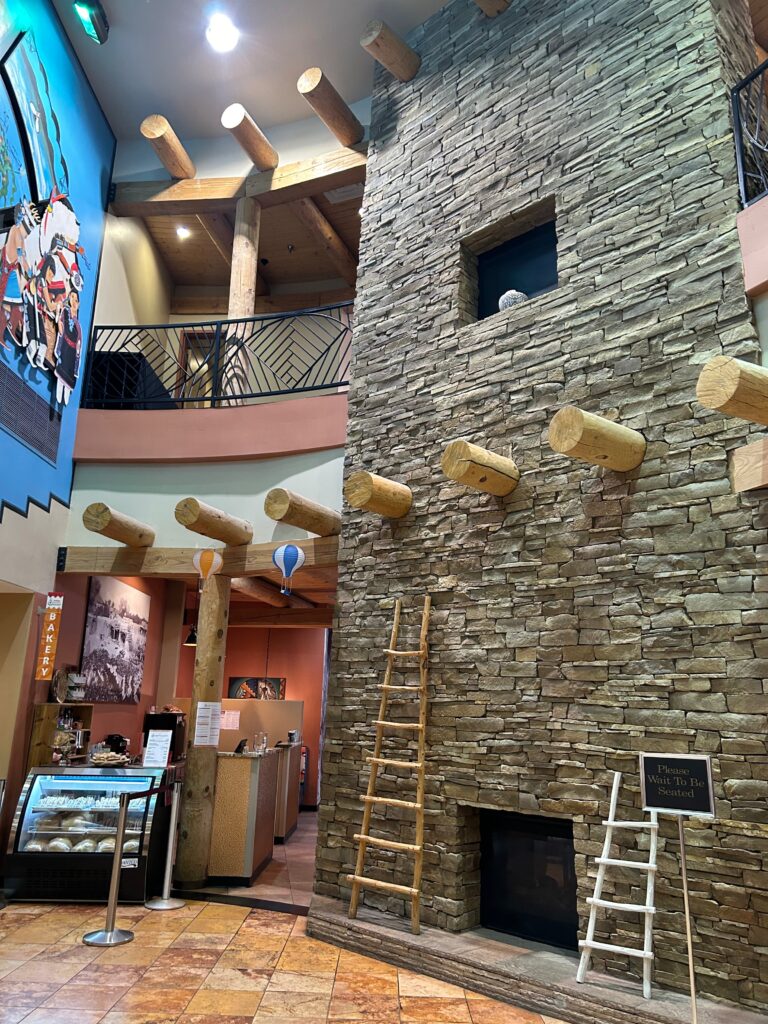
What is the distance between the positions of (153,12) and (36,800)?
7675 mm

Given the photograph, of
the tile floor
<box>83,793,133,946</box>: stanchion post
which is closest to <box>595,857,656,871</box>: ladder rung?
the tile floor

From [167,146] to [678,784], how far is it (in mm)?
8323

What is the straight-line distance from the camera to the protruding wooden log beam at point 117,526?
6410 mm

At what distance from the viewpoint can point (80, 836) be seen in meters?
5.84

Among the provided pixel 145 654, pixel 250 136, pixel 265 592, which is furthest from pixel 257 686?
pixel 250 136

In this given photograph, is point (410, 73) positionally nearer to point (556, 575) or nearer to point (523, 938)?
point (556, 575)

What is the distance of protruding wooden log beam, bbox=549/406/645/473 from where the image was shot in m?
4.06

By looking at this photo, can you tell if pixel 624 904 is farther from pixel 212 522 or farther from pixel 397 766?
pixel 212 522

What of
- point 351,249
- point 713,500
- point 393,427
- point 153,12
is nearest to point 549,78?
point 393,427

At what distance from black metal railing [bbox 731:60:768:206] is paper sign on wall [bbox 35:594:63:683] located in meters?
6.18

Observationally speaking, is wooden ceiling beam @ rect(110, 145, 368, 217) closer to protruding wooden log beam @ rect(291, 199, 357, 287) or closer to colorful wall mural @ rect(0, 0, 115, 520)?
protruding wooden log beam @ rect(291, 199, 357, 287)

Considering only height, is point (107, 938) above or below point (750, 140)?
below

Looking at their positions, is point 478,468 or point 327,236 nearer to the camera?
point 478,468

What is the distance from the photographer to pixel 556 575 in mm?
4676
